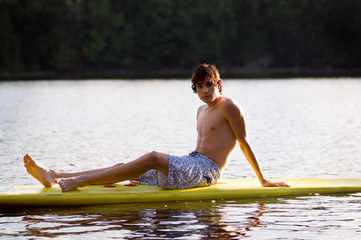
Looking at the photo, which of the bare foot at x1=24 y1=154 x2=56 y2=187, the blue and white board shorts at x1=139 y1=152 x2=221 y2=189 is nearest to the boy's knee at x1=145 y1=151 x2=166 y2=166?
the blue and white board shorts at x1=139 y1=152 x2=221 y2=189

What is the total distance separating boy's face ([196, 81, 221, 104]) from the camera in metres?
7.85

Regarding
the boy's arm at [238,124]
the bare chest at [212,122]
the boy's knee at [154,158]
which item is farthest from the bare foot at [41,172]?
the boy's arm at [238,124]

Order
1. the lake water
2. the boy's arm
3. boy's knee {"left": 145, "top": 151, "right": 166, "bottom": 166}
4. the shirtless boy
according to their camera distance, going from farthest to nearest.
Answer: the boy's arm
the shirtless boy
boy's knee {"left": 145, "top": 151, "right": 166, "bottom": 166}
the lake water

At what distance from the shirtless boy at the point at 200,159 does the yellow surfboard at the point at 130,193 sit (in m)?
0.11

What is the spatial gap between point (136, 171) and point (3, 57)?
2892 inches

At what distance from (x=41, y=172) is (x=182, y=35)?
79546mm

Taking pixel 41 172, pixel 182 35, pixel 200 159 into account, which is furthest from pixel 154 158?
pixel 182 35

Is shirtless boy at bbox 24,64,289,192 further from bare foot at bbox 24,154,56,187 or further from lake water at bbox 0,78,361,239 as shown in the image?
lake water at bbox 0,78,361,239

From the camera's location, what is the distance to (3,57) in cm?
7819

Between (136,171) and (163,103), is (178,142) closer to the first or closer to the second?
(136,171)

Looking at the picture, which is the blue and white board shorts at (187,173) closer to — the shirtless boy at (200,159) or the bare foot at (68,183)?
the shirtless boy at (200,159)

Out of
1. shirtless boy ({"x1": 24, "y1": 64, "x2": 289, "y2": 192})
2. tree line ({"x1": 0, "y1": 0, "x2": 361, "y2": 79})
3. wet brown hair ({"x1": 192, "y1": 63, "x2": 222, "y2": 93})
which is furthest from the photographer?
tree line ({"x1": 0, "y1": 0, "x2": 361, "y2": 79})

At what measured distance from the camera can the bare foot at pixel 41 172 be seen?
26.1 feet

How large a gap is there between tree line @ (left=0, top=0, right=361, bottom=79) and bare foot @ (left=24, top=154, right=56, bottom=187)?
244 ft
